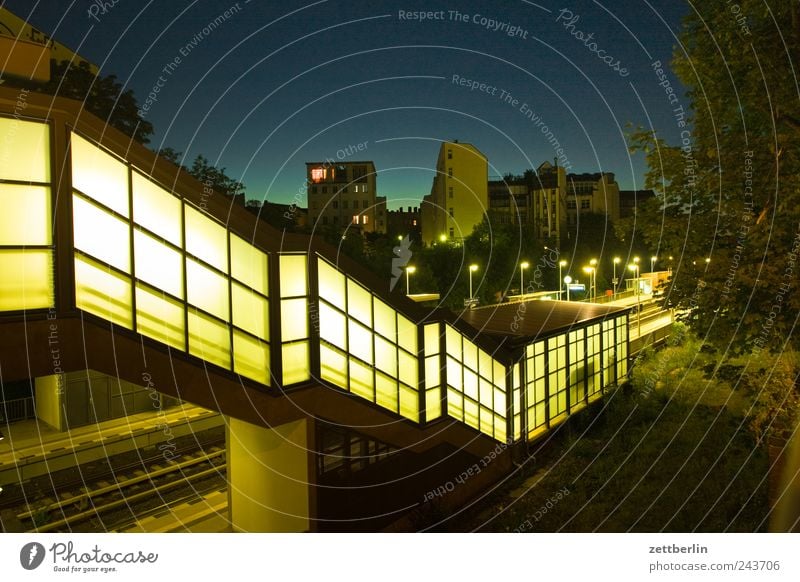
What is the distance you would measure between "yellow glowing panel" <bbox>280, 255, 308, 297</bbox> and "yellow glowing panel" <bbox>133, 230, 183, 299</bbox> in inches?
69.3

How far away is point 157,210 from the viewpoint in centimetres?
795

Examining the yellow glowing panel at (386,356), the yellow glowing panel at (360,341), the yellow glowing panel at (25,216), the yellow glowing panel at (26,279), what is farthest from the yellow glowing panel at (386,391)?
the yellow glowing panel at (25,216)

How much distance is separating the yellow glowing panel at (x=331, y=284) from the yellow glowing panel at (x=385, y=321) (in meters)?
0.89

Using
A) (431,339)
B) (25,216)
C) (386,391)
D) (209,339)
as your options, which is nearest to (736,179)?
(431,339)

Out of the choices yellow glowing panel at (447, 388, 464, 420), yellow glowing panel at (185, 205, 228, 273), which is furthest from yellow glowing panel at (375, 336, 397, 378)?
yellow glowing panel at (185, 205, 228, 273)

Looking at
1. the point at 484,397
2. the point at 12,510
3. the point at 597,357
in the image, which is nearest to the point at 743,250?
the point at 484,397

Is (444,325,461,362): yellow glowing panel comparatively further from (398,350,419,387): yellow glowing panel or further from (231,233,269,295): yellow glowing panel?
(231,233,269,295): yellow glowing panel

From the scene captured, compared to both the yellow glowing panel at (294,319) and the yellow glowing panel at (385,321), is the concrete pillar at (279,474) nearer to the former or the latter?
the yellow glowing panel at (294,319)

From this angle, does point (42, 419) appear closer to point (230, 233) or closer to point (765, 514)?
point (230, 233)

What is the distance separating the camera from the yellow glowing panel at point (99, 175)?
7098 mm

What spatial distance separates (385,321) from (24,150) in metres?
6.64

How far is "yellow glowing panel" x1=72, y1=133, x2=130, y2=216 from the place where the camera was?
710 cm

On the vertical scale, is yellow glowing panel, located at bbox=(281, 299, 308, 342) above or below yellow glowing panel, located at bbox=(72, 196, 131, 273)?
below

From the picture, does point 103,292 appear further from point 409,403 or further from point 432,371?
point 432,371
